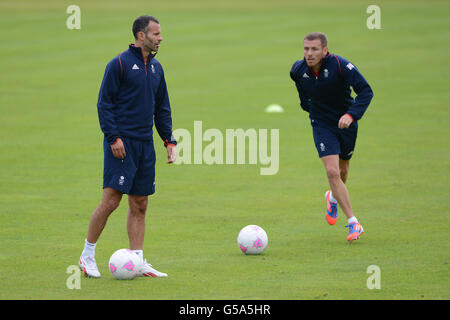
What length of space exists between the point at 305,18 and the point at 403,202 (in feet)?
97.5

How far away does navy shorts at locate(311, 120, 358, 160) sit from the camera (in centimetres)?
1172

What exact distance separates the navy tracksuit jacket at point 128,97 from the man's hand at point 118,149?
5 centimetres

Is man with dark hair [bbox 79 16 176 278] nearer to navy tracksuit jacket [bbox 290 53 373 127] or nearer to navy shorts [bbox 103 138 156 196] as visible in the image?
navy shorts [bbox 103 138 156 196]

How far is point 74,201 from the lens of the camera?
14.5 meters

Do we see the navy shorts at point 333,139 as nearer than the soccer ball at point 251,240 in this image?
No

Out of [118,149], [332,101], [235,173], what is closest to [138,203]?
[118,149]

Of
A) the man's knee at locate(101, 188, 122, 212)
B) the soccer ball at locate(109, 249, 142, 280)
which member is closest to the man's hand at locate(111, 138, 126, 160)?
the man's knee at locate(101, 188, 122, 212)

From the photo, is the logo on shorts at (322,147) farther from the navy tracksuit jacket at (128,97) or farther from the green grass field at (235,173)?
the navy tracksuit jacket at (128,97)

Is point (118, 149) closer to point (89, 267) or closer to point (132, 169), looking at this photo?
point (132, 169)

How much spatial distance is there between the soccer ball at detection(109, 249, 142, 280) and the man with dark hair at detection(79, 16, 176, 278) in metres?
0.18

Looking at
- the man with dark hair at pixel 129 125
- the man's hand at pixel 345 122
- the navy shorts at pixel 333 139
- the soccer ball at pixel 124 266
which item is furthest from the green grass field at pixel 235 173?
the man's hand at pixel 345 122

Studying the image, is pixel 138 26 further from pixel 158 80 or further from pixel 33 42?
pixel 33 42

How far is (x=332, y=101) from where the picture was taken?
11758 mm

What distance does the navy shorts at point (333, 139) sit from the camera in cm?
1172
